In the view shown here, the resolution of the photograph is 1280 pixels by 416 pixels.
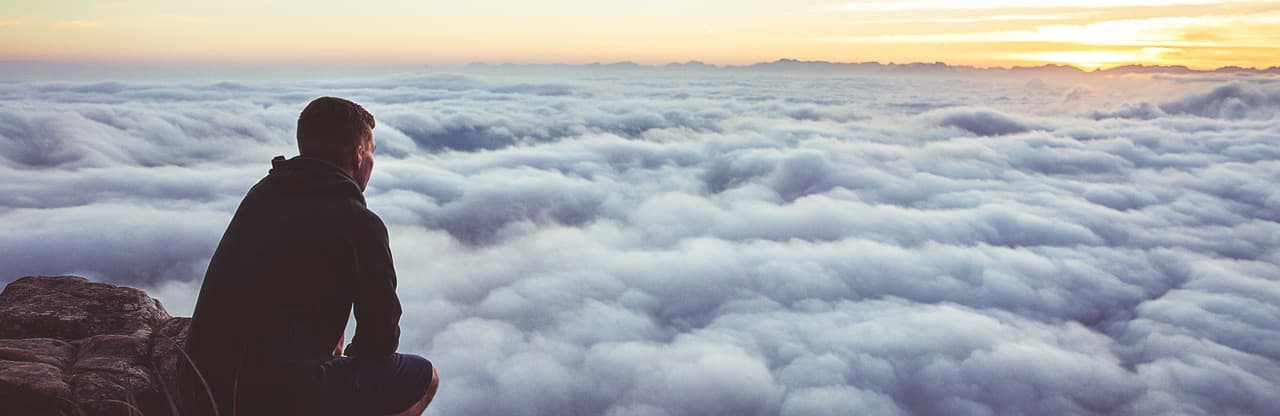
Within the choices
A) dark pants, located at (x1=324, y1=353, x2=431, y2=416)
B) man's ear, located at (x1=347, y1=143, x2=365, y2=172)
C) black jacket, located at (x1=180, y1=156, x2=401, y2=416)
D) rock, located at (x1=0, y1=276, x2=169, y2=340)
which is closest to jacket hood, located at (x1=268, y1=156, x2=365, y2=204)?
black jacket, located at (x1=180, y1=156, x2=401, y2=416)

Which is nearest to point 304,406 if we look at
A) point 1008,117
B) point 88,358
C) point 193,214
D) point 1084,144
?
point 88,358

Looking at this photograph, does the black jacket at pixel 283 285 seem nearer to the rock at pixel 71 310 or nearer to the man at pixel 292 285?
the man at pixel 292 285

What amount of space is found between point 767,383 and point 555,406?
8716 millimetres

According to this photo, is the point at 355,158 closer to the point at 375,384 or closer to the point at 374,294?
the point at 374,294

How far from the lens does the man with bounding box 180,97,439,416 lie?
1990 mm

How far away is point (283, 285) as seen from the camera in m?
1.99

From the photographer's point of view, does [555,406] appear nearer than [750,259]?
Yes

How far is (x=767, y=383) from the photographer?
27.7m

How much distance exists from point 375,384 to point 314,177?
811 millimetres

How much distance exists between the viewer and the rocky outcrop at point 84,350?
289 centimetres

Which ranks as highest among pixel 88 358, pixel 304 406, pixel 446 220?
pixel 304 406

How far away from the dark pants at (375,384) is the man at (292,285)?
0.05m

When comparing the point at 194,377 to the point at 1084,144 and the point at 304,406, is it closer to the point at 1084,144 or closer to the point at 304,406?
the point at 304,406

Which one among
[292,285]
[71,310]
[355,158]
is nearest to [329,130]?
Result: [355,158]
